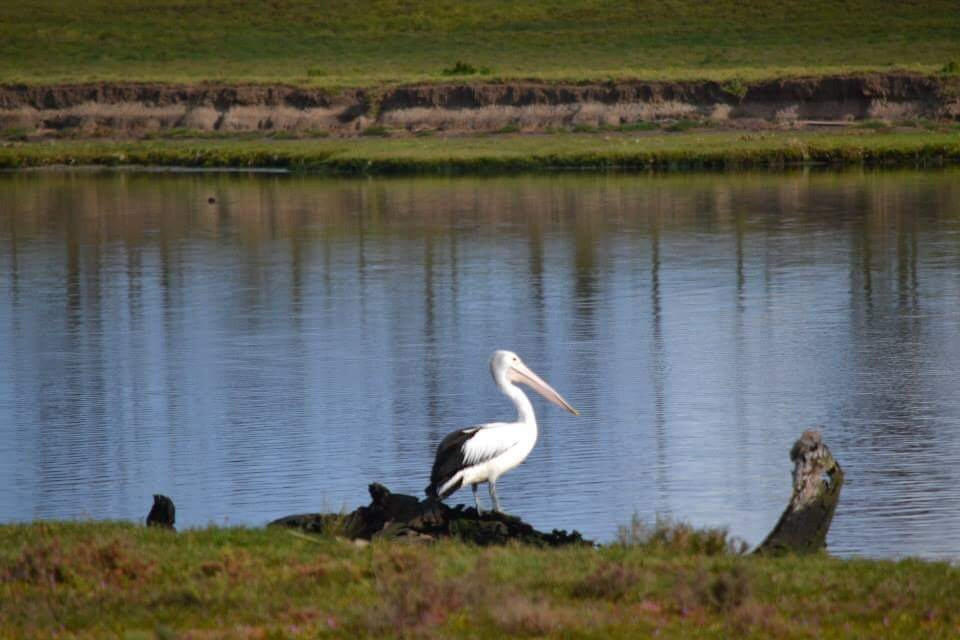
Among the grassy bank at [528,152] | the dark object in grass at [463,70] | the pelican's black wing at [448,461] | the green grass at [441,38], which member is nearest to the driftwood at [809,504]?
the pelican's black wing at [448,461]

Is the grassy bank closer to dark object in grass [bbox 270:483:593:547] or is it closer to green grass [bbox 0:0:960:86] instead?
green grass [bbox 0:0:960:86]

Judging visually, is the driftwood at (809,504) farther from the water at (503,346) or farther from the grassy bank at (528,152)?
the grassy bank at (528,152)

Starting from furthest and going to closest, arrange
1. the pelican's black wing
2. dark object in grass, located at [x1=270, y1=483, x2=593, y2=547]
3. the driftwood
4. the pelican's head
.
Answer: the pelican's head
the pelican's black wing
dark object in grass, located at [x1=270, y1=483, x2=593, y2=547]
the driftwood

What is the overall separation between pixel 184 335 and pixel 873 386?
29.5ft

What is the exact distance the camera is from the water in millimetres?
13797

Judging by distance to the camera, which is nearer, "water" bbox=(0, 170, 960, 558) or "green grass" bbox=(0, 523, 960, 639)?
"green grass" bbox=(0, 523, 960, 639)

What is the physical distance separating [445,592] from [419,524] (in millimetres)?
2650

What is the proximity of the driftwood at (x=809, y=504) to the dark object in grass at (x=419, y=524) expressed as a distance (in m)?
1.22

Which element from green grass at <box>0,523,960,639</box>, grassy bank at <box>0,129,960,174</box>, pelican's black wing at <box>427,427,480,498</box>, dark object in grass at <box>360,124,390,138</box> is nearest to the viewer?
green grass at <box>0,523,960,639</box>

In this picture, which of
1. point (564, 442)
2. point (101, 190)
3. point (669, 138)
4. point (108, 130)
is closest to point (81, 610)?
point (564, 442)

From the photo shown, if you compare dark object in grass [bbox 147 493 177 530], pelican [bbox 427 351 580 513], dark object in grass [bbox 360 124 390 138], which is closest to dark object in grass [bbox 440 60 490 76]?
dark object in grass [bbox 360 124 390 138]

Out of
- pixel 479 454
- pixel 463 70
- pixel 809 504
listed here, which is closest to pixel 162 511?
pixel 479 454

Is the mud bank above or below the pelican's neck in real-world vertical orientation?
below

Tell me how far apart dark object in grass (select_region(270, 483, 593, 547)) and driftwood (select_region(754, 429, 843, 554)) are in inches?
48.0
